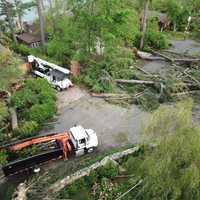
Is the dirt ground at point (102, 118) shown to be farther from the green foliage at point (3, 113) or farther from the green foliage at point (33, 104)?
the green foliage at point (3, 113)

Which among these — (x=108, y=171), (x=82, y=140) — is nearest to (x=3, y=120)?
(x=82, y=140)

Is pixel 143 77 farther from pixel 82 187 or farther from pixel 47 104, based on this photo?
pixel 82 187

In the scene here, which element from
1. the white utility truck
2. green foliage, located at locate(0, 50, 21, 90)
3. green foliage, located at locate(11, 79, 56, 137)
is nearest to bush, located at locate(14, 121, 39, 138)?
green foliage, located at locate(11, 79, 56, 137)

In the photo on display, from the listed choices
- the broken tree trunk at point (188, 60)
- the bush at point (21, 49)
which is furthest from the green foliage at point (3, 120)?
the broken tree trunk at point (188, 60)

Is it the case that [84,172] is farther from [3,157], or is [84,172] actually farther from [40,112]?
[40,112]

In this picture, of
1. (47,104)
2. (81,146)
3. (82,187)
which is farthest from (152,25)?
(82,187)

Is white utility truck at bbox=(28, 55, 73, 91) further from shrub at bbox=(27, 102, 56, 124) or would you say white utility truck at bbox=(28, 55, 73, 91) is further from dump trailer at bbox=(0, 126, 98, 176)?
dump trailer at bbox=(0, 126, 98, 176)

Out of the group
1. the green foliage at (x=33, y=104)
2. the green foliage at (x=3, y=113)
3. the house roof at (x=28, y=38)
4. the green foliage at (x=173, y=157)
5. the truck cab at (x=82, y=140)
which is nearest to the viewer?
the green foliage at (x=173, y=157)
